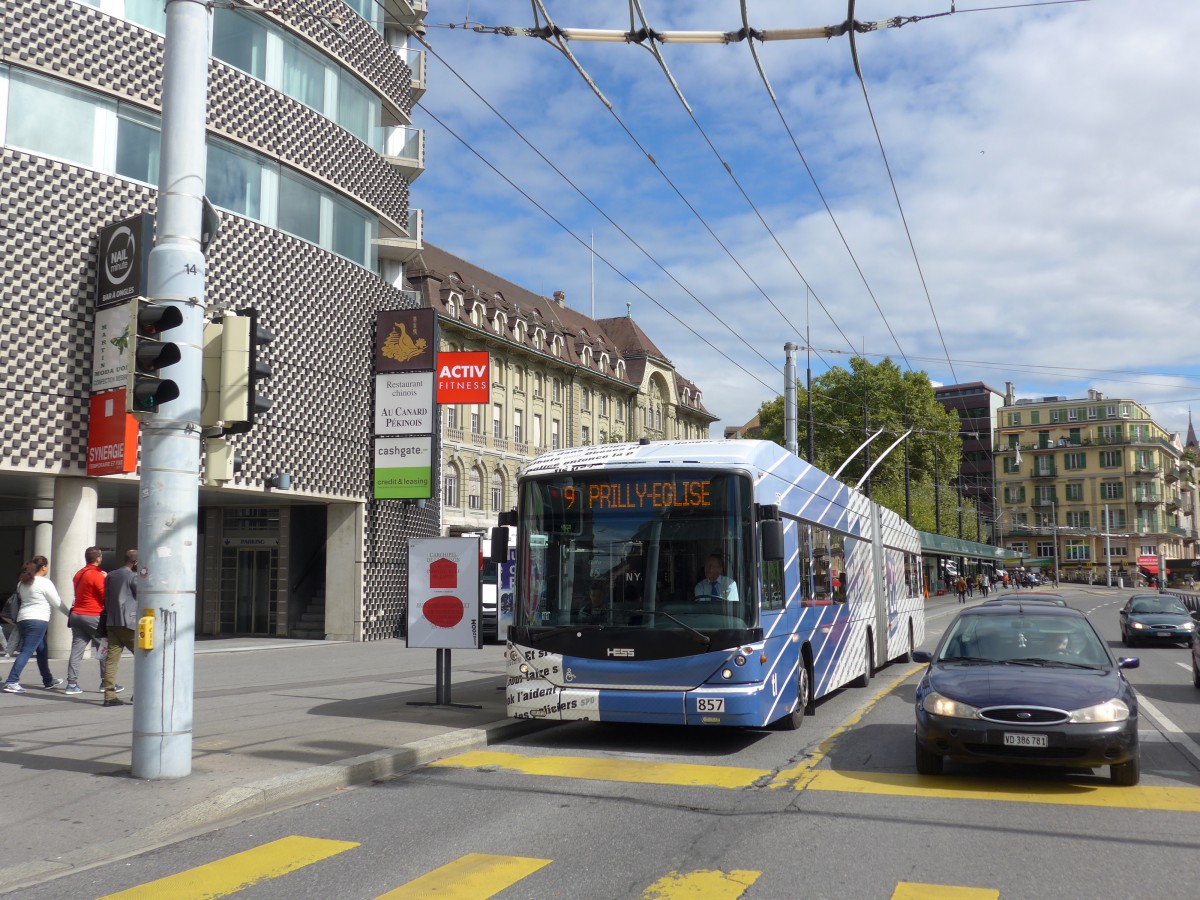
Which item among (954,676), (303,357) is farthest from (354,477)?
(954,676)

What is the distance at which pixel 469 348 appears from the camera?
51875 millimetres

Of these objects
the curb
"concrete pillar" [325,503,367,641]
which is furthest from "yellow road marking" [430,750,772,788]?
"concrete pillar" [325,503,367,641]

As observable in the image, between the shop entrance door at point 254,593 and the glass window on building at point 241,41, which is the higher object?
the glass window on building at point 241,41

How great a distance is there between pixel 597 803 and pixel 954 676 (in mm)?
3177

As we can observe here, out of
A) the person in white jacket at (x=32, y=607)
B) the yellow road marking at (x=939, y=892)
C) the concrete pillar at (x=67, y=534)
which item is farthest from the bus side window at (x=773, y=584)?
the concrete pillar at (x=67, y=534)

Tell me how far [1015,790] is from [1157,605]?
2355 cm

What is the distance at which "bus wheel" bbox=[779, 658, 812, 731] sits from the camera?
11859 mm

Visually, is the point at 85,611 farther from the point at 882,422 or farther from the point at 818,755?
the point at 882,422

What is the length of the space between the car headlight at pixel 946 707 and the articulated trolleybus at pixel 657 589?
1.84m

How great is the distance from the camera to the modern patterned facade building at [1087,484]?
390 ft

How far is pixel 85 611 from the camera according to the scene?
14.5 m

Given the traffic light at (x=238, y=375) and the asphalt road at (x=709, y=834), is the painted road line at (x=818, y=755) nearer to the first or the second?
the asphalt road at (x=709, y=834)

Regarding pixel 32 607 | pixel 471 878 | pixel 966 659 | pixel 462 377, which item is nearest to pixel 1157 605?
pixel 462 377

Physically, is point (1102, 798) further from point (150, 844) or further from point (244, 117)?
point (244, 117)
